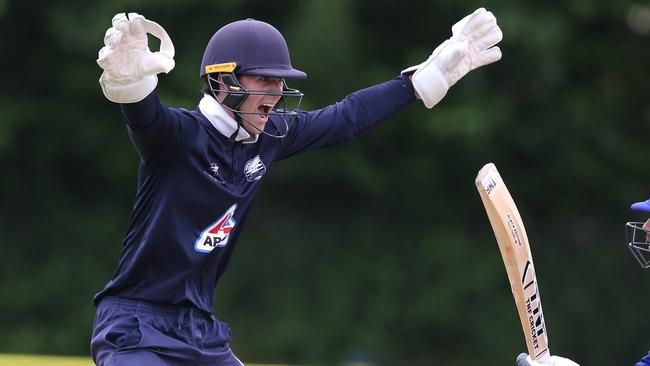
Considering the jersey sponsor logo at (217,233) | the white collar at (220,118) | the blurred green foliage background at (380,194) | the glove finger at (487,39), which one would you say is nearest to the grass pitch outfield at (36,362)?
the jersey sponsor logo at (217,233)

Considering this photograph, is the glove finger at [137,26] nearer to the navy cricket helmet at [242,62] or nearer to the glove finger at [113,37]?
the glove finger at [113,37]

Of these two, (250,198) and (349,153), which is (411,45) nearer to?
(349,153)

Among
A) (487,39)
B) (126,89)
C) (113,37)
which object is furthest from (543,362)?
(113,37)

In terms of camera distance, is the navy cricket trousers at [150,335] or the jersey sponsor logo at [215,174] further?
the jersey sponsor logo at [215,174]

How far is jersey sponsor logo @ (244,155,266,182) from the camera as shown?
3.57 meters

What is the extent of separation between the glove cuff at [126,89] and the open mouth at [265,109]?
542 millimetres

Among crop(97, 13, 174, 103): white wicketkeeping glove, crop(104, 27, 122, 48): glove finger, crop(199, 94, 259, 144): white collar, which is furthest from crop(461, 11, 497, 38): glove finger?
crop(104, 27, 122, 48): glove finger

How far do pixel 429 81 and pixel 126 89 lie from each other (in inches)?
53.9

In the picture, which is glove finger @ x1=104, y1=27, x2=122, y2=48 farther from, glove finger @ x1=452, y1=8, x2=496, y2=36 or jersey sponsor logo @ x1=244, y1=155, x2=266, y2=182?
glove finger @ x1=452, y1=8, x2=496, y2=36

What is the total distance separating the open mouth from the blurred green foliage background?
6340 mm

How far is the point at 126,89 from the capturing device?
301cm

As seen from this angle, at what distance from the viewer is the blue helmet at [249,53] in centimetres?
354

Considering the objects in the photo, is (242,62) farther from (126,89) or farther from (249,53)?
(126,89)

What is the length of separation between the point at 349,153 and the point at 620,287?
3031 millimetres
